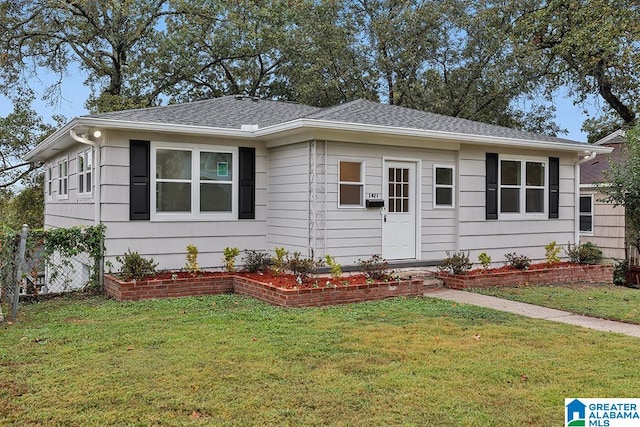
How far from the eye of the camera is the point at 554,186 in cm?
1221

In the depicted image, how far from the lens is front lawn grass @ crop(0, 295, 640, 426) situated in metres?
3.72

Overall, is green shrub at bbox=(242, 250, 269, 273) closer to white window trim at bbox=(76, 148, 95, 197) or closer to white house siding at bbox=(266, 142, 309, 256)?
white house siding at bbox=(266, 142, 309, 256)

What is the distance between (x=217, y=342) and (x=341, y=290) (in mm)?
2727

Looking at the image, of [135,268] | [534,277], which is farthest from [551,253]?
[135,268]

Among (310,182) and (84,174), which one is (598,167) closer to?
(310,182)

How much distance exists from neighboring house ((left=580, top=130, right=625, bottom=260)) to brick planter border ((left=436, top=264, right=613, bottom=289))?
2992mm

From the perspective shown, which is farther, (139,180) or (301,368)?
(139,180)

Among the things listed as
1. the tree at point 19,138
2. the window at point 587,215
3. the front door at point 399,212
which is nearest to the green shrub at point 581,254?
the window at point 587,215

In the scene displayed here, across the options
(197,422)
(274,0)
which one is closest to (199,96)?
(274,0)

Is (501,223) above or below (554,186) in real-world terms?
below

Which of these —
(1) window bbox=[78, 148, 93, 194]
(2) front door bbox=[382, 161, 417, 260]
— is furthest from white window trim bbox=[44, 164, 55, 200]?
(2) front door bbox=[382, 161, 417, 260]

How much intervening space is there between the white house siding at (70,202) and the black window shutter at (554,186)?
9.42m

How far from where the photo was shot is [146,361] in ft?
15.9

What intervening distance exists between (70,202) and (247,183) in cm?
447
